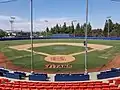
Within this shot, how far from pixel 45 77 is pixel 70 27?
140 m

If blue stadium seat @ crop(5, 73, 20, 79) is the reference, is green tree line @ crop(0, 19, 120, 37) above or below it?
above

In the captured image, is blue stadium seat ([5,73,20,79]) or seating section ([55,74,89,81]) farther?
blue stadium seat ([5,73,20,79])

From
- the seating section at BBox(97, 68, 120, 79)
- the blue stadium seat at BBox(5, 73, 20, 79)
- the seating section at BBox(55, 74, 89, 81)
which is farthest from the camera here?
the blue stadium seat at BBox(5, 73, 20, 79)

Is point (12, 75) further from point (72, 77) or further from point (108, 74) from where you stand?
point (108, 74)

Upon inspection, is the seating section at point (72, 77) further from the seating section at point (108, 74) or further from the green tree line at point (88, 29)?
the green tree line at point (88, 29)

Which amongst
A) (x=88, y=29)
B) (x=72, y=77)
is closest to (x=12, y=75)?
(x=72, y=77)

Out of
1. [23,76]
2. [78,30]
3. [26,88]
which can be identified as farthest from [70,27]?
[26,88]

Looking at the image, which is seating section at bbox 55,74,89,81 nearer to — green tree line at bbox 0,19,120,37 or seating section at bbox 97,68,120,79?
seating section at bbox 97,68,120,79

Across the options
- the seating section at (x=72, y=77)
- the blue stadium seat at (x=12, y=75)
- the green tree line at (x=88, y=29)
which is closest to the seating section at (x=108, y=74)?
the seating section at (x=72, y=77)

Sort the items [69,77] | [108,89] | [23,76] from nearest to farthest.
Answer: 1. [108,89]
2. [69,77]
3. [23,76]

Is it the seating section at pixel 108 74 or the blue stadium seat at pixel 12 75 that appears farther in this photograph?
the blue stadium seat at pixel 12 75

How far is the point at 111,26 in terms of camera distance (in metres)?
149

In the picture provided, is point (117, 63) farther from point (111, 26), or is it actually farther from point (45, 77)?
point (111, 26)

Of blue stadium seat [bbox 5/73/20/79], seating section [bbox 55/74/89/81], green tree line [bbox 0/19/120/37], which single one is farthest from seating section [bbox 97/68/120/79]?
green tree line [bbox 0/19/120/37]
